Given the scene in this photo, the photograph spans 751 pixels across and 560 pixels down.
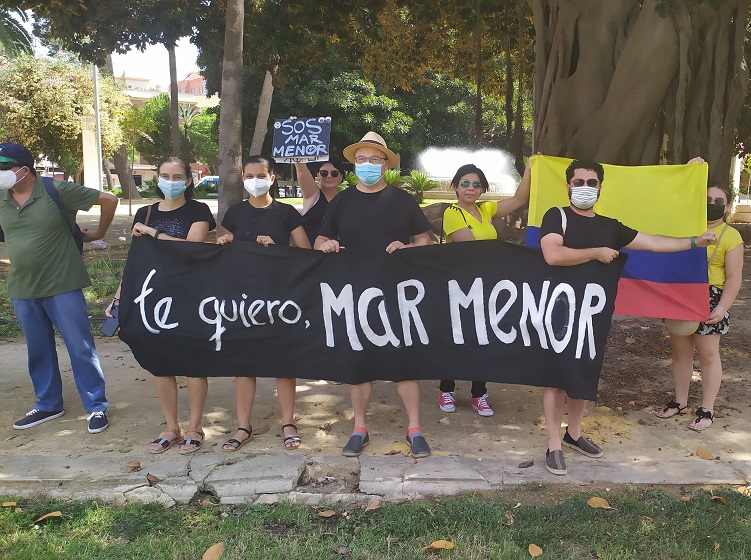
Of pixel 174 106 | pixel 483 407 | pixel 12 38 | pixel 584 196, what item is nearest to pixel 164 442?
pixel 483 407

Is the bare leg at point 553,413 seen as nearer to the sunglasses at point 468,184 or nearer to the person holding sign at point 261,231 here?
the sunglasses at point 468,184

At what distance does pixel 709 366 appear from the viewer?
4.67m

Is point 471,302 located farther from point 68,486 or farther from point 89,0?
point 89,0

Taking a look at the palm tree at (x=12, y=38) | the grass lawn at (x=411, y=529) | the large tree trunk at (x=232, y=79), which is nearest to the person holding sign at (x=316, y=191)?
the grass lawn at (x=411, y=529)

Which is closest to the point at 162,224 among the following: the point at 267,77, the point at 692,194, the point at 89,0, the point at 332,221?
the point at 332,221

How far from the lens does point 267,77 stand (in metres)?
15.7

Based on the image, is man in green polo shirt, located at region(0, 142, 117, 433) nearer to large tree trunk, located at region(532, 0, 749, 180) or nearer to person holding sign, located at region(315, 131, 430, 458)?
person holding sign, located at region(315, 131, 430, 458)

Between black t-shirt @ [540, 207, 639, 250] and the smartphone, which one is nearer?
black t-shirt @ [540, 207, 639, 250]

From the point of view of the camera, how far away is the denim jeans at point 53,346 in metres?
4.73

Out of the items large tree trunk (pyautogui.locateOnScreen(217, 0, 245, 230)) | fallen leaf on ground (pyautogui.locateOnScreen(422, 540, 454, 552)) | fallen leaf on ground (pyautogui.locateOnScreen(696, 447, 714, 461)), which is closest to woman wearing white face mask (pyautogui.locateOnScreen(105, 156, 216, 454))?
fallen leaf on ground (pyautogui.locateOnScreen(422, 540, 454, 552))

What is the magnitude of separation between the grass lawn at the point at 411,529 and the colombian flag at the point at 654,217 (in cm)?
139

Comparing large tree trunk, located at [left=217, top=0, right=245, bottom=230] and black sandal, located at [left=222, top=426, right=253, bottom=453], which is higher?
large tree trunk, located at [left=217, top=0, right=245, bottom=230]

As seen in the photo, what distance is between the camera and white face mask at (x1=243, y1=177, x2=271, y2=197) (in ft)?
14.0

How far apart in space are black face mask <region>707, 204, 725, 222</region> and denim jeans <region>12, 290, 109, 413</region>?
14.0ft
